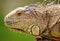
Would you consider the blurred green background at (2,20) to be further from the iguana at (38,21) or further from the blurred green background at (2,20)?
the iguana at (38,21)

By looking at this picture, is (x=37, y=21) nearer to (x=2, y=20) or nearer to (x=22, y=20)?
(x=22, y=20)

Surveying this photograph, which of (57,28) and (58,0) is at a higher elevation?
(58,0)

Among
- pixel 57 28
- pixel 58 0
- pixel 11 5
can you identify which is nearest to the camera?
pixel 57 28

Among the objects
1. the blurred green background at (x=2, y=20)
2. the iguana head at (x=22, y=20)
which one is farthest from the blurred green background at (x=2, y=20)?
the iguana head at (x=22, y=20)

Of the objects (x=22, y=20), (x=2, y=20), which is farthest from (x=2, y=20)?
(x=22, y=20)

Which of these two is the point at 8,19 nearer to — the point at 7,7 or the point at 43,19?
the point at 43,19

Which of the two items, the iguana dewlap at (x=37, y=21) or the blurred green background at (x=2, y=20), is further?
the blurred green background at (x=2, y=20)

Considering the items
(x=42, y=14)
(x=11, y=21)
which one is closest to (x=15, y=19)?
(x=11, y=21)

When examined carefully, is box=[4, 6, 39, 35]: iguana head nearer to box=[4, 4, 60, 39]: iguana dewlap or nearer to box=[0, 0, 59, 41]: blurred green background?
box=[4, 4, 60, 39]: iguana dewlap
